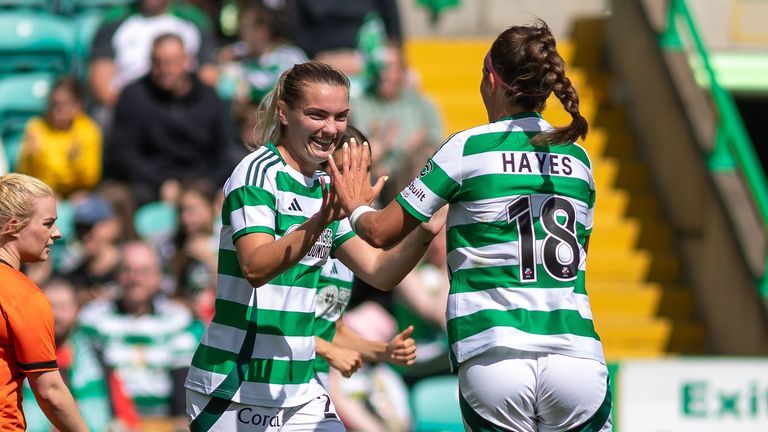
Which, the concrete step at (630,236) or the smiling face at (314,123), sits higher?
the smiling face at (314,123)

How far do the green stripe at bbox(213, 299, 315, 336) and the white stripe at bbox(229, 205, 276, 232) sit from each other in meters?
0.31

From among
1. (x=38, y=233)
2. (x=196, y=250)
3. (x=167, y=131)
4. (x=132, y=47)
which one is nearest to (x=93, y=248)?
(x=196, y=250)

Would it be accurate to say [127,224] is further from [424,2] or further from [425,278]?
[424,2]

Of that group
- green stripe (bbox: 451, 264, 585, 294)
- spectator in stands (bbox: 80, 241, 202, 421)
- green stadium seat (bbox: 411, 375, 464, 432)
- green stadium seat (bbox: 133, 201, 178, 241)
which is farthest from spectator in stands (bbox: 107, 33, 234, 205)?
green stripe (bbox: 451, 264, 585, 294)

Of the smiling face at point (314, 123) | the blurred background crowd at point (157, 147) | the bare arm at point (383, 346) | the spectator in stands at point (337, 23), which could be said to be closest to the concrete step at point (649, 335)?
the blurred background crowd at point (157, 147)

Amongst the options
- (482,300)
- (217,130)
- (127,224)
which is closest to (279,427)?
(482,300)

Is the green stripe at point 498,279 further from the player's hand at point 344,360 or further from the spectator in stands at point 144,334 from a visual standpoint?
the spectator in stands at point 144,334

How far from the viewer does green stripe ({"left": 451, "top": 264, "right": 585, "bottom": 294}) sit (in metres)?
4.46

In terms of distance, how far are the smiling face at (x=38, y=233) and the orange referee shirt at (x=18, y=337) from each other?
12 cm

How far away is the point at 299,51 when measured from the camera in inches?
450

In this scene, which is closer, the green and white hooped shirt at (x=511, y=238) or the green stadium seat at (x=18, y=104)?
the green and white hooped shirt at (x=511, y=238)

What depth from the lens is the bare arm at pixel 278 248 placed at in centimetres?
453

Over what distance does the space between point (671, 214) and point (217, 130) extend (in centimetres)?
386

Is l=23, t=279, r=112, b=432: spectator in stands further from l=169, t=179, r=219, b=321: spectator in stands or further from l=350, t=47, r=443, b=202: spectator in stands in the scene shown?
l=350, t=47, r=443, b=202: spectator in stands
